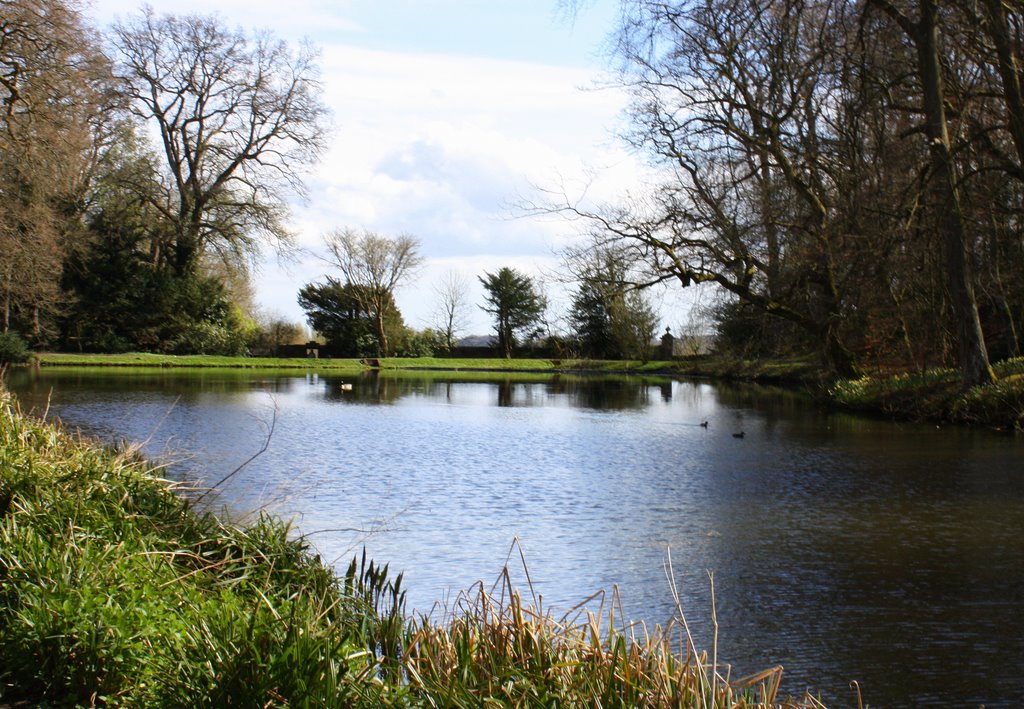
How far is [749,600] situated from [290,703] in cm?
438

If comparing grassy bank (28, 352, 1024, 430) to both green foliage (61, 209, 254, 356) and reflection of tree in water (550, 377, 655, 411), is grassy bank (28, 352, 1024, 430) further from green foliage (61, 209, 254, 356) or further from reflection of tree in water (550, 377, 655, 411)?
reflection of tree in water (550, 377, 655, 411)

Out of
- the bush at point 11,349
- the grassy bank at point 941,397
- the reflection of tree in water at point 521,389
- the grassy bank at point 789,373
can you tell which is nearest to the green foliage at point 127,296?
the grassy bank at point 789,373

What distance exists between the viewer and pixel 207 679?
12.5 feet

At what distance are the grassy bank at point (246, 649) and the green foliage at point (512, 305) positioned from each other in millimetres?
51836

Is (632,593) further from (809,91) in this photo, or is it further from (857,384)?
(857,384)

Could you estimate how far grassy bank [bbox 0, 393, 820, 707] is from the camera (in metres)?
3.79

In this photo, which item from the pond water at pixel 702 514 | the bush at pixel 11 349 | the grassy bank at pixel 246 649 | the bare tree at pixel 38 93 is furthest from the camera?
the bush at pixel 11 349

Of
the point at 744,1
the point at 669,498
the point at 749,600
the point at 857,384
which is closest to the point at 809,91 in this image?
the point at 744,1

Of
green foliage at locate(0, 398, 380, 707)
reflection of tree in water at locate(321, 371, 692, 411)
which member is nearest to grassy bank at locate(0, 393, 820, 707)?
green foliage at locate(0, 398, 380, 707)

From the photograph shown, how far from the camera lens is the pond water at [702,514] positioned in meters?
6.34

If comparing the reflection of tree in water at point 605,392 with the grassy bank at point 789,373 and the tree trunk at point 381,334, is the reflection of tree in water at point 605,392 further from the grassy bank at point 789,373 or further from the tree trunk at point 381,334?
the tree trunk at point 381,334

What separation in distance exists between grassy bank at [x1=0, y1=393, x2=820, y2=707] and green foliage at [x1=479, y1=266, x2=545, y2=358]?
51836 millimetres

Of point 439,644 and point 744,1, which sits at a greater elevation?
point 744,1

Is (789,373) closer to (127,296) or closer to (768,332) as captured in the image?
(768,332)
